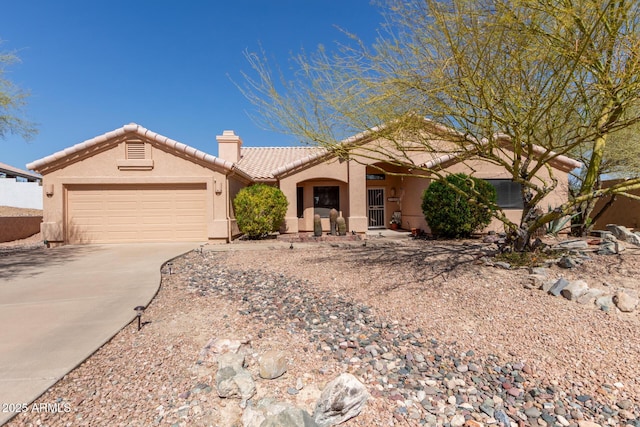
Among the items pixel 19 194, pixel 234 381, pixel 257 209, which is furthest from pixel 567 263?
pixel 19 194

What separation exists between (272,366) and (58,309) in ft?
12.1

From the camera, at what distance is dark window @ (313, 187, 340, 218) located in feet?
49.7

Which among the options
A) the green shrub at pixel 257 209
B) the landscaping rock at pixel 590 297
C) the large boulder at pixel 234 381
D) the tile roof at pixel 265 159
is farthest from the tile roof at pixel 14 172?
the landscaping rock at pixel 590 297

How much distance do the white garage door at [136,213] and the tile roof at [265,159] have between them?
391 cm

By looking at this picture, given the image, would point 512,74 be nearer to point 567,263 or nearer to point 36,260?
point 567,263

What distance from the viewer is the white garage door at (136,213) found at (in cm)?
1231

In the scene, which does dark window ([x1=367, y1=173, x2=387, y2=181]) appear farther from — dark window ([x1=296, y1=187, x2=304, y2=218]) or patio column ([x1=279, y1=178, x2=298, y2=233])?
patio column ([x1=279, y1=178, x2=298, y2=233])

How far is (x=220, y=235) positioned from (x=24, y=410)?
987 centimetres

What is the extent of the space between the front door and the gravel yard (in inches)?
425

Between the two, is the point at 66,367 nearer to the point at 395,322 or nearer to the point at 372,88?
the point at 395,322

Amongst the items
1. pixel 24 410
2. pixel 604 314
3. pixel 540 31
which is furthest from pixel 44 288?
pixel 540 31

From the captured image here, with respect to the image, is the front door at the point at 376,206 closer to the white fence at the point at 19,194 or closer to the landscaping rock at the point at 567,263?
the landscaping rock at the point at 567,263

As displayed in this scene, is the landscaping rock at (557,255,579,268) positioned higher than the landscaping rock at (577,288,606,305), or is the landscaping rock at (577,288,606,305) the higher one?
the landscaping rock at (557,255,579,268)

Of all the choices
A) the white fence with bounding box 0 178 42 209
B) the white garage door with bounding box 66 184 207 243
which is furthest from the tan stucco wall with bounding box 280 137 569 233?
the white fence with bounding box 0 178 42 209
